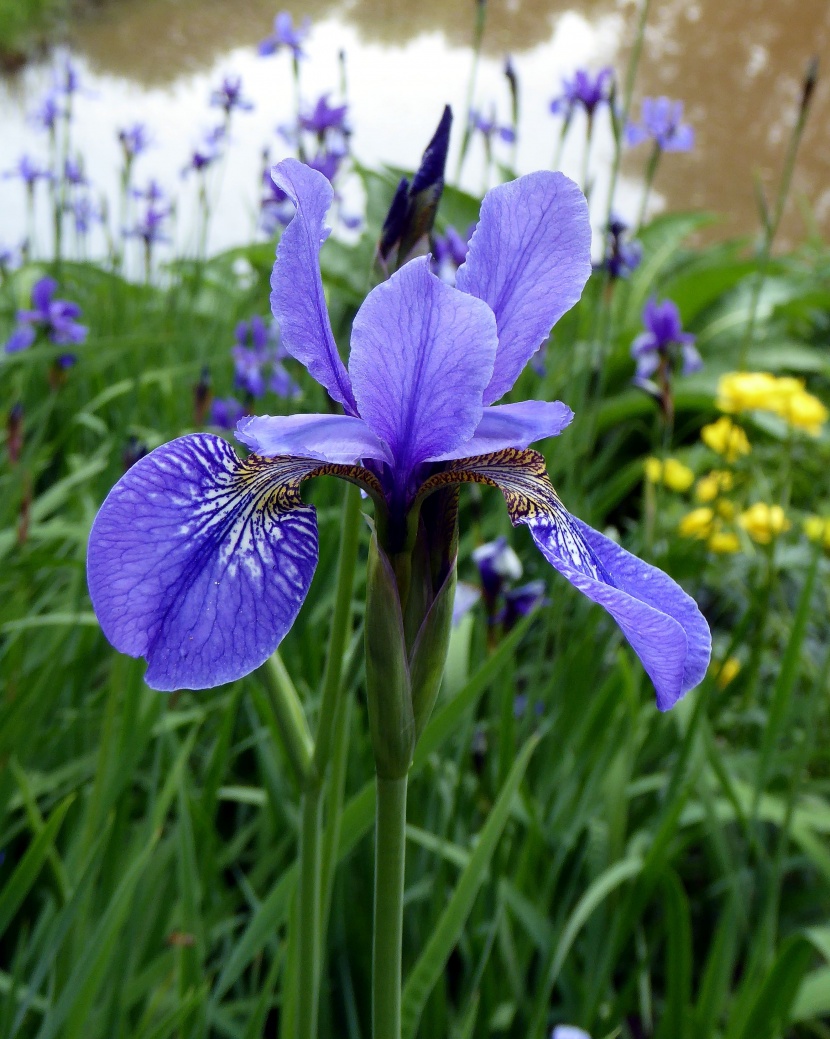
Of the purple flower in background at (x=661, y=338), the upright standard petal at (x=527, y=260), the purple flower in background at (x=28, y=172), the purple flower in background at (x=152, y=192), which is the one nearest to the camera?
the upright standard petal at (x=527, y=260)

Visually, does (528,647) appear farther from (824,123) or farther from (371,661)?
(824,123)

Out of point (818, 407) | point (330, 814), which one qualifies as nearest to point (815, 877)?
point (818, 407)

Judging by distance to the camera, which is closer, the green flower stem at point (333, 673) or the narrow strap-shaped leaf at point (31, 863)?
the green flower stem at point (333, 673)

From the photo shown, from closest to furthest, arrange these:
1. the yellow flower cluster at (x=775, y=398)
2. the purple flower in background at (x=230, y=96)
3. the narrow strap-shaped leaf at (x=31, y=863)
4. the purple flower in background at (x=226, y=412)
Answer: the narrow strap-shaped leaf at (x=31, y=863), the purple flower in background at (x=226, y=412), the yellow flower cluster at (x=775, y=398), the purple flower in background at (x=230, y=96)

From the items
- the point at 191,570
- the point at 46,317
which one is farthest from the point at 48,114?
the point at 191,570

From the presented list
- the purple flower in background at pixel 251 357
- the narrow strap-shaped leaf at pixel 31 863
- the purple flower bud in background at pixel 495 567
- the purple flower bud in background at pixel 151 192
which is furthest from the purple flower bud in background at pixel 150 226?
the narrow strap-shaped leaf at pixel 31 863

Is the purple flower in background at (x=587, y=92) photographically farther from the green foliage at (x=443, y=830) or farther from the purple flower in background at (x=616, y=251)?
the green foliage at (x=443, y=830)

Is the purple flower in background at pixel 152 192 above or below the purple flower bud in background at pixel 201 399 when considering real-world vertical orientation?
above

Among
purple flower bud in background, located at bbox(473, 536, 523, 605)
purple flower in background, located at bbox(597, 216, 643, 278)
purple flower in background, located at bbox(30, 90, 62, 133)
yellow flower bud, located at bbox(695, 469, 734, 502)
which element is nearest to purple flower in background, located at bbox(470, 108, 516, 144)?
purple flower in background, located at bbox(597, 216, 643, 278)
